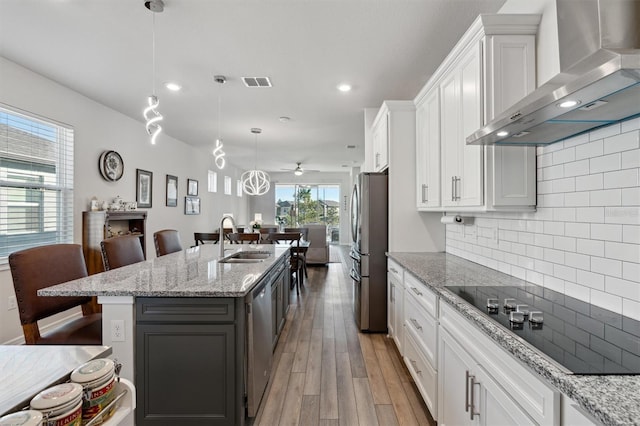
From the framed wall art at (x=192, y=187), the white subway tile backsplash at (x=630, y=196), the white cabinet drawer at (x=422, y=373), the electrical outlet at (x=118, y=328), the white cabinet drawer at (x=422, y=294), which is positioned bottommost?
the white cabinet drawer at (x=422, y=373)

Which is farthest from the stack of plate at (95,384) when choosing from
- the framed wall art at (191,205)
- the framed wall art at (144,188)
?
the framed wall art at (191,205)

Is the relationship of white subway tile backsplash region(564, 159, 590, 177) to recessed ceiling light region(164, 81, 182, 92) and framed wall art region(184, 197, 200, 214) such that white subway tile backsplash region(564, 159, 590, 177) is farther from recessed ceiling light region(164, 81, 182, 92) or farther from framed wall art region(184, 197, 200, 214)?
framed wall art region(184, 197, 200, 214)

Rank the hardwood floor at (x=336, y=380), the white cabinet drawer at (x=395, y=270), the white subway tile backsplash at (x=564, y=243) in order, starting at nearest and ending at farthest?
1. the white subway tile backsplash at (x=564, y=243)
2. the hardwood floor at (x=336, y=380)
3. the white cabinet drawer at (x=395, y=270)

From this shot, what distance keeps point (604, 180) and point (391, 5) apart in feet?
5.59

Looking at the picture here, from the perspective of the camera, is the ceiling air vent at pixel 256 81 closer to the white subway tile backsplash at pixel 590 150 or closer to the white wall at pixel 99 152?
the white wall at pixel 99 152

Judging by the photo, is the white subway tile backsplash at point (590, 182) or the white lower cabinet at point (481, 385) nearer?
the white lower cabinet at point (481, 385)

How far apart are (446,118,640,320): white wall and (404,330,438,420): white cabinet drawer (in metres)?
0.81

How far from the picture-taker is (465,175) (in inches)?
83.2

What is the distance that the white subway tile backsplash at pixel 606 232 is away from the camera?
1342 millimetres

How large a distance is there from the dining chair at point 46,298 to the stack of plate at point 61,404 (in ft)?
4.82

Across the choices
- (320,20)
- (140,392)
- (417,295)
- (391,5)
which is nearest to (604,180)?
(417,295)

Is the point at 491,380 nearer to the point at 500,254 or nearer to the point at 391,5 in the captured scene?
the point at 500,254

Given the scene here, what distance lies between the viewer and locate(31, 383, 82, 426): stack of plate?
2.02 feet

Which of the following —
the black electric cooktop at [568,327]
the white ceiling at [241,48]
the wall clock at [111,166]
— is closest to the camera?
the black electric cooktop at [568,327]
